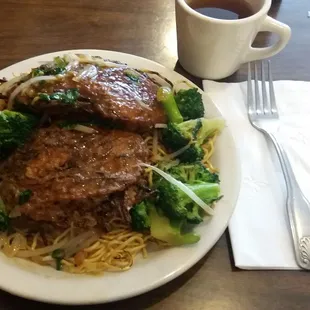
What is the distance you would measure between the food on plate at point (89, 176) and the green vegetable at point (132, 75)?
6 centimetres

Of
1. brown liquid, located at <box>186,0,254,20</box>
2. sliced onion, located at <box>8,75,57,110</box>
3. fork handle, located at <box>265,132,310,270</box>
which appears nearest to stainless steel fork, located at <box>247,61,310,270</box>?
fork handle, located at <box>265,132,310,270</box>

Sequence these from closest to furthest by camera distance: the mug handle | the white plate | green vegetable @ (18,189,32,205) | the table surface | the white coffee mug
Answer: the white plate
green vegetable @ (18,189,32,205)
the white coffee mug
the mug handle
the table surface

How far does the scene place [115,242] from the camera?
4.70 ft

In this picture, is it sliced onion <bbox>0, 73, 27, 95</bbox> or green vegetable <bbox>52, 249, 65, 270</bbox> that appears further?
sliced onion <bbox>0, 73, 27, 95</bbox>

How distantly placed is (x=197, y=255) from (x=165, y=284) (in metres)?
0.14

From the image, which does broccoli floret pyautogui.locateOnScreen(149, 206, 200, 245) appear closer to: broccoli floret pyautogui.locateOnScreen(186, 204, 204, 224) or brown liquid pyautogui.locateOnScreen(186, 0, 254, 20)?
broccoli floret pyautogui.locateOnScreen(186, 204, 204, 224)

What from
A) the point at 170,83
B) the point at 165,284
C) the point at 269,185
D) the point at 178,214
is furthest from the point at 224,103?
the point at 165,284

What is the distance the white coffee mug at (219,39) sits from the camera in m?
1.72

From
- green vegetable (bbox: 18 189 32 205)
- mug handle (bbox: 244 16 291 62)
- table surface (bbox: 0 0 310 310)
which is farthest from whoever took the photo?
table surface (bbox: 0 0 310 310)

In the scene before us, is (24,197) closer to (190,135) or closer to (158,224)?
(158,224)

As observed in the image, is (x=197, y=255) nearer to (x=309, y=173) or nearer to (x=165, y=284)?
(x=165, y=284)

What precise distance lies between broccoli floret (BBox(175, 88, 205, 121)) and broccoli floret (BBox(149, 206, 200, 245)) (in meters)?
0.42

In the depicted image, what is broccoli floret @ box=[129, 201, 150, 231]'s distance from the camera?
137 cm

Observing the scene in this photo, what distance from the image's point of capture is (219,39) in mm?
1763
